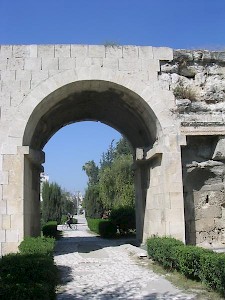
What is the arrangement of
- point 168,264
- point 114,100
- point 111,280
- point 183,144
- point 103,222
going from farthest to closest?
point 103,222 < point 114,100 < point 183,144 < point 168,264 < point 111,280

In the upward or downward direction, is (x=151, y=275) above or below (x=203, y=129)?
below

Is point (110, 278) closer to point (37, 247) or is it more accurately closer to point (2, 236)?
point (37, 247)

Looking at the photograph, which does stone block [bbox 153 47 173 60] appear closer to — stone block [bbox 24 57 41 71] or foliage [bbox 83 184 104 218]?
stone block [bbox 24 57 41 71]

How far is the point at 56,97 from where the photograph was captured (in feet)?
37.5

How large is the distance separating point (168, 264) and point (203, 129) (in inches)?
165

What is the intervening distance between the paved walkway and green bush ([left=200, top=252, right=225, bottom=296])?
486 mm

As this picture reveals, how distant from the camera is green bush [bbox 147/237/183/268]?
344 inches

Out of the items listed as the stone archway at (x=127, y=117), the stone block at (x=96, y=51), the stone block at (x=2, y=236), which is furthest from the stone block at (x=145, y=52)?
the stone block at (x=2, y=236)

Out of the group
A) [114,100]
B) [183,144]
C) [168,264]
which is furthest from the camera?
[114,100]

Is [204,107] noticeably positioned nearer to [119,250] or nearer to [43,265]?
[119,250]

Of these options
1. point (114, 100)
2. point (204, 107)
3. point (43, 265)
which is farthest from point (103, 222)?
point (43, 265)

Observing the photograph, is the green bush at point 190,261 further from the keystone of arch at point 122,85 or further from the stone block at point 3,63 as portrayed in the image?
the stone block at point 3,63

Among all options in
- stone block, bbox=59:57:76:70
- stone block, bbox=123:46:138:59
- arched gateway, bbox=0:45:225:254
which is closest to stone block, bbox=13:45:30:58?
arched gateway, bbox=0:45:225:254

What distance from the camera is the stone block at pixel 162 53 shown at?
37.6 ft
